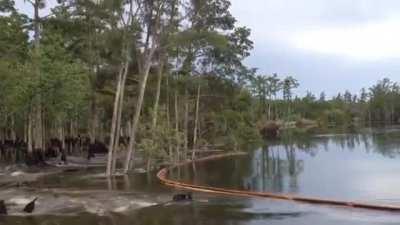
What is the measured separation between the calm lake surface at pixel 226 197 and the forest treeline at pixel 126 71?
4.39 m

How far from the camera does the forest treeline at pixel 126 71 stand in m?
29.8

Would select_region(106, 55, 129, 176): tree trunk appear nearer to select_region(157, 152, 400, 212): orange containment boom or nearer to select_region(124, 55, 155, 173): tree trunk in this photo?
select_region(124, 55, 155, 173): tree trunk

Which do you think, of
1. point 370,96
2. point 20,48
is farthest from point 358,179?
point 370,96

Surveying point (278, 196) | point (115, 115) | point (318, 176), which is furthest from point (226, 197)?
point (115, 115)

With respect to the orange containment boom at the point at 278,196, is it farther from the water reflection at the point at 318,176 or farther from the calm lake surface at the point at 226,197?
the water reflection at the point at 318,176

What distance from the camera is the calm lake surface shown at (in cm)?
1520

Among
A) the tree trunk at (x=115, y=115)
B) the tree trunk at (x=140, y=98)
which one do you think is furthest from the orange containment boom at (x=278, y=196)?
the tree trunk at (x=140, y=98)

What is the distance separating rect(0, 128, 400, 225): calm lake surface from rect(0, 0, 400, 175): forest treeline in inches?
173

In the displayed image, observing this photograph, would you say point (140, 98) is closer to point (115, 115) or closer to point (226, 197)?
point (115, 115)

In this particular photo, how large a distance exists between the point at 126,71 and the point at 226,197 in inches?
470

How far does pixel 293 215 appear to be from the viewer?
1538 cm

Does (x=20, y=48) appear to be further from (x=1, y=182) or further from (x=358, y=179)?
(x=358, y=179)

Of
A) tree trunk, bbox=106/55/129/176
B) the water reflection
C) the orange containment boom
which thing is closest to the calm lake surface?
the water reflection

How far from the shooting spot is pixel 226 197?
19.3 meters
